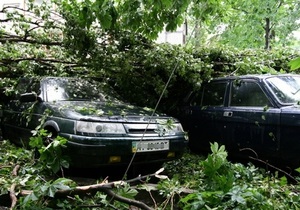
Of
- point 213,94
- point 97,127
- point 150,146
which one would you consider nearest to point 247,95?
point 213,94

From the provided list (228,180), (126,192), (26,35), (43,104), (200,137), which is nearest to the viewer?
(126,192)

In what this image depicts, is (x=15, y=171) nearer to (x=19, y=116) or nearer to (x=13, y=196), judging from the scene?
(x=13, y=196)

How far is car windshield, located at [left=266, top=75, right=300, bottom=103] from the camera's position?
4.75m

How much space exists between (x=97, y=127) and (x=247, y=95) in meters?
2.60

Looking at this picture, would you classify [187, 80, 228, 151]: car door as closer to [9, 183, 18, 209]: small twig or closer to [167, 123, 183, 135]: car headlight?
[167, 123, 183, 135]: car headlight

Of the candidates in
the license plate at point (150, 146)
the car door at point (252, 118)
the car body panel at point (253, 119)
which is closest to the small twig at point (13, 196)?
the license plate at point (150, 146)

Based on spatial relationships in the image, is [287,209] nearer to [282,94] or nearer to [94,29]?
[282,94]

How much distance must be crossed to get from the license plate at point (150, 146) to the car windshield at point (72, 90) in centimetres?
161

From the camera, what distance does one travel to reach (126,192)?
9.51ft

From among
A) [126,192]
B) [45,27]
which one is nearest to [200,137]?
[126,192]

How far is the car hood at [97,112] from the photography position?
408 cm

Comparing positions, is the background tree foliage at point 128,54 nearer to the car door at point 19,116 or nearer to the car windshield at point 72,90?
the car door at point 19,116

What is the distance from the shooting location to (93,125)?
12.9 feet

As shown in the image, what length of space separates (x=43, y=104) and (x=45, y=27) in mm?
2412
